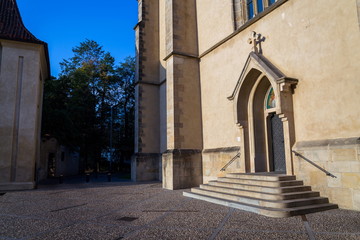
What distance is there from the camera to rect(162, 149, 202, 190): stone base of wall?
11.9 metres

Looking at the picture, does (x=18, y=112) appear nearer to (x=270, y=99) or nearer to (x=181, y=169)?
(x=181, y=169)

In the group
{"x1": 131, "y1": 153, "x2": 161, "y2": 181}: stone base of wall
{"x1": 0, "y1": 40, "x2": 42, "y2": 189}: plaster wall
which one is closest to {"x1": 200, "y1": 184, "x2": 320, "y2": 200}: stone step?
{"x1": 131, "y1": 153, "x2": 161, "y2": 181}: stone base of wall

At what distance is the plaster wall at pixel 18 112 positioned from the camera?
13.0m

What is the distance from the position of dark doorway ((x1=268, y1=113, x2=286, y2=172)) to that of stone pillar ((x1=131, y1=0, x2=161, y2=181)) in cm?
840

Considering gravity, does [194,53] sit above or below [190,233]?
above

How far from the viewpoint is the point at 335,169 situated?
6.88 meters

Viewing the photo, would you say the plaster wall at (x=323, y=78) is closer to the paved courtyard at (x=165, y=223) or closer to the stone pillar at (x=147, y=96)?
the paved courtyard at (x=165, y=223)

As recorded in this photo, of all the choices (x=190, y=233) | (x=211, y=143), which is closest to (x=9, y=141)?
(x=211, y=143)

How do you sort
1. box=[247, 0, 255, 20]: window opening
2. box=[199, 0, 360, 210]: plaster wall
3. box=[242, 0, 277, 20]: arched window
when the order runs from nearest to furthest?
box=[199, 0, 360, 210]: plaster wall, box=[242, 0, 277, 20]: arched window, box=[247, 0, 255, 20]: window opening

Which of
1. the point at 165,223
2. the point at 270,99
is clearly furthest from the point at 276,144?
the point at 165,223

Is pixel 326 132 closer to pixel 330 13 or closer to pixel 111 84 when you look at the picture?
pixel 330 13

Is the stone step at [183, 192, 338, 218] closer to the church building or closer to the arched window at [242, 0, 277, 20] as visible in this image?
the arched window at [242, 0, 277, 20]

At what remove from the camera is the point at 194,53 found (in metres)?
14.0

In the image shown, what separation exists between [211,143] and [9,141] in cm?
964
